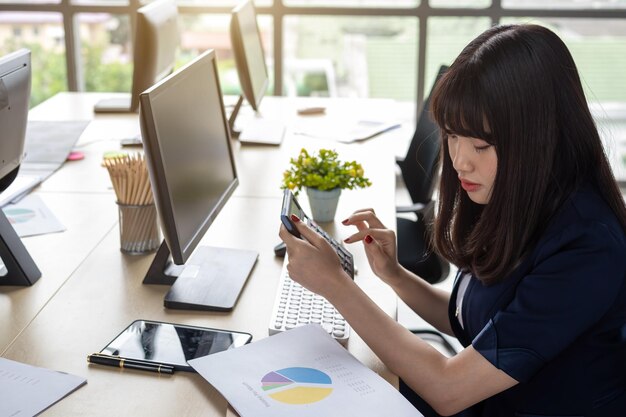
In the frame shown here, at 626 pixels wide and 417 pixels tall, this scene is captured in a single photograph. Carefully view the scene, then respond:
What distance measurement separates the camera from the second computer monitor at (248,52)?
111 inches

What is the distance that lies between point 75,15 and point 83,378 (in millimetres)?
3257

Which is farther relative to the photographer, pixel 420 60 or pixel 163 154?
pixel 420 60

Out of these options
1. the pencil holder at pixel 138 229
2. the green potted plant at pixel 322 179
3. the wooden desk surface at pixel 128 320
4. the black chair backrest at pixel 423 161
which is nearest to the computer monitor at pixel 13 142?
the wooden desk surface at pixel 128 320

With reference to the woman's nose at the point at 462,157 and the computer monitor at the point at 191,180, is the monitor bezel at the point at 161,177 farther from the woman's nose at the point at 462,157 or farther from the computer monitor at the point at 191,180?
the woman's nose at the point at 462,157

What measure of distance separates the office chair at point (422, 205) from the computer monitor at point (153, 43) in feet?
3.21

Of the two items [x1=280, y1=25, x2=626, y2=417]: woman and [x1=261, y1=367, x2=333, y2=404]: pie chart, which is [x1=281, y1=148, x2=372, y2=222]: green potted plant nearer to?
[x1=280, y1=25, x2=626, y2=417]: woman

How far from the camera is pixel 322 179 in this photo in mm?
1959

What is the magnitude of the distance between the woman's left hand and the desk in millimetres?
134

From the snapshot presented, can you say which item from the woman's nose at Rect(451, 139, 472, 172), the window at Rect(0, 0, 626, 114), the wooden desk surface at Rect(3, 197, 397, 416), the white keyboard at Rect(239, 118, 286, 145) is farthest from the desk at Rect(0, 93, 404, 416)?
the window at Rect(0, 0, 626, 114)

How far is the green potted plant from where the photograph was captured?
197cm

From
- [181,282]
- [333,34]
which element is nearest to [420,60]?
[333,34]

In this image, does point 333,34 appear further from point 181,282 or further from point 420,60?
point 181,282

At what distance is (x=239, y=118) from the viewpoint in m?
3.14

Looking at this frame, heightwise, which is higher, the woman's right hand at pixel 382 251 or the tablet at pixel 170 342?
the woman's right hand at pixel 382 251
